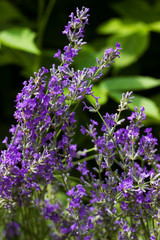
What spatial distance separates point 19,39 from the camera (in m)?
1.21

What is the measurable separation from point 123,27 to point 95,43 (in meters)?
0.19

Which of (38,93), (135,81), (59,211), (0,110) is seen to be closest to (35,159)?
(38,93)

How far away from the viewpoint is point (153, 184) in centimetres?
48

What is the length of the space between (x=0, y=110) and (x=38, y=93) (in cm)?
151

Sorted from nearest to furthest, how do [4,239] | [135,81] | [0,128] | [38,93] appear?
[38,93] < [4,239] < [135,81] < [0,128]

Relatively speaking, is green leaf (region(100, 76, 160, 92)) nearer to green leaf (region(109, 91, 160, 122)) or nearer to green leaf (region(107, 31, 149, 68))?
green leaf (region(109, 91, 160, 122))

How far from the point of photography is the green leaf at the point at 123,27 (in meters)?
1.55

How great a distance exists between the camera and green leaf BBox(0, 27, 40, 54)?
3.81 ft

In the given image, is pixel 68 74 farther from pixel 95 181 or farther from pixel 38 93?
pixel 95 181

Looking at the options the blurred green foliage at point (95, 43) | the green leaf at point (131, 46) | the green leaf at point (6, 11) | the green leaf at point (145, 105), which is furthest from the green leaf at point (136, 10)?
the green leaf at point (145, 105)

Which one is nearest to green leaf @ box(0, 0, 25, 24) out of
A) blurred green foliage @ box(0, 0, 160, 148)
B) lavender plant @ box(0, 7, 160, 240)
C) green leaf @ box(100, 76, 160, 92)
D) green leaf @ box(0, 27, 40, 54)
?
blurred green foliage @ box(0, 0, 160, 148)

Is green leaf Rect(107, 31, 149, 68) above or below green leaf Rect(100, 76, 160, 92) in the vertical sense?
above

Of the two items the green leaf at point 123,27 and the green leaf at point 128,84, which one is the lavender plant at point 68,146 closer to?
the green leaf at point 128,84

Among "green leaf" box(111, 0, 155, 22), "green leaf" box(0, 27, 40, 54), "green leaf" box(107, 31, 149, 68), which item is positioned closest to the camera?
"green leaf" box(0, 27, 40, 54)
